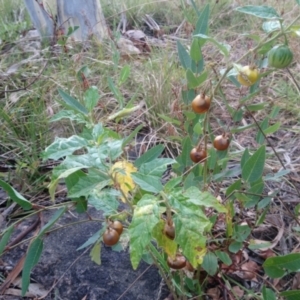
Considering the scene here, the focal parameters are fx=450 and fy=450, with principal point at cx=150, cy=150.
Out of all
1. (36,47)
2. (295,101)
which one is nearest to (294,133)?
(295,101)

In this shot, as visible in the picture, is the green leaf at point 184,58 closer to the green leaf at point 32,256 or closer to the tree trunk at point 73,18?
the green leaf at point 32,256

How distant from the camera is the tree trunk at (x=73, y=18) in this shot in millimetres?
2859

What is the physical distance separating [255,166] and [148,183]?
0.34 meters

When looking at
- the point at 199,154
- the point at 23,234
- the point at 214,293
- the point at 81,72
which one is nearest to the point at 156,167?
the point at 199,154

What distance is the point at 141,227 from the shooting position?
2.22 ft

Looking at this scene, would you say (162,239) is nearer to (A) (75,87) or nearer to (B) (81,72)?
(B) (81,72)

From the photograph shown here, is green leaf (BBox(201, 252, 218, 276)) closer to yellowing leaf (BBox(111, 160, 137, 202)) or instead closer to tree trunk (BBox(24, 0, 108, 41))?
yellowing leaf (BBox(111, 160, 137, 202))

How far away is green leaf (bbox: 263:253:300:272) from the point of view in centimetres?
87

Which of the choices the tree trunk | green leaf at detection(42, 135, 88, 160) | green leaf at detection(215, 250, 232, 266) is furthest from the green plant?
the tree trunk

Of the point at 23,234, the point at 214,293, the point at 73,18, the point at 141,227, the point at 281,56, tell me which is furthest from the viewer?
the point at 73,18

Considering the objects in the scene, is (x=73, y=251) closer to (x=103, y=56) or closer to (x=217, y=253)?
(x=217, y=253)

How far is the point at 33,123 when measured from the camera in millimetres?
1768

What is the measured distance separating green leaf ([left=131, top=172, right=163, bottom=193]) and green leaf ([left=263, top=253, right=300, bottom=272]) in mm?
329

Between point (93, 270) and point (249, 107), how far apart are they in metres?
0.61
